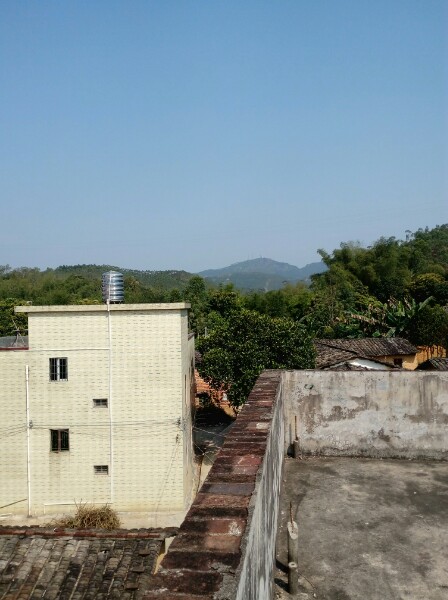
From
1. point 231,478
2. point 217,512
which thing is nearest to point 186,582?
point 217,512

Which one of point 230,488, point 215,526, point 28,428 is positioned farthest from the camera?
point 28,428

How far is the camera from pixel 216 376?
15570mm

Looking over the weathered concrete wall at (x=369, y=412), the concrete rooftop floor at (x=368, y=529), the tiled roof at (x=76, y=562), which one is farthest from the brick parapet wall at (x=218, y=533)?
the tiled roof at (x=76, y=562)

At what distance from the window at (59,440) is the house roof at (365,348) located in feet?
33.7

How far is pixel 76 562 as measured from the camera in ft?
19.0

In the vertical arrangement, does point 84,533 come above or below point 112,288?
below

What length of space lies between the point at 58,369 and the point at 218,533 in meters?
12.1

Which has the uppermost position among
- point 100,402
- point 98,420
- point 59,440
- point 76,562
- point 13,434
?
point 100,402

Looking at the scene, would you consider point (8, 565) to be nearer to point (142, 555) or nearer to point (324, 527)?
point (142, 555)

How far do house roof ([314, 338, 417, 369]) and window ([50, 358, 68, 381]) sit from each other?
1023cm

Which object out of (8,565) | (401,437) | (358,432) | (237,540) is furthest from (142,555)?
(237,540)

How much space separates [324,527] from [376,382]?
6.64 feet

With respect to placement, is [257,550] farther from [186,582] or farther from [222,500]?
[186,582]

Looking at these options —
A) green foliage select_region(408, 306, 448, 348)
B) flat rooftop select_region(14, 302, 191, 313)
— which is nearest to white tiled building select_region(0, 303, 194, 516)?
flat rooftop select_region(14, 302, 191, 313)
